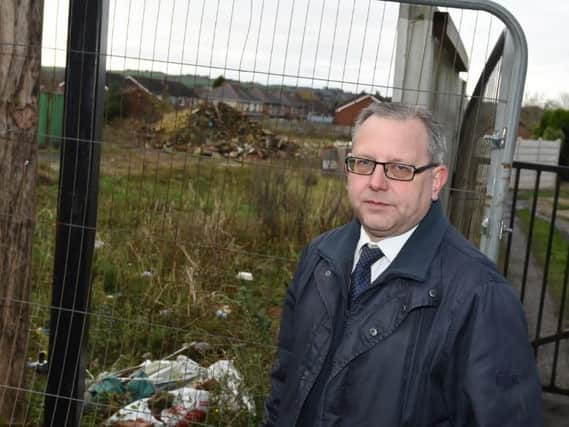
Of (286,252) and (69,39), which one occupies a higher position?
(69,39)

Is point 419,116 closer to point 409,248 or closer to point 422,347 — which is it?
point 409,248

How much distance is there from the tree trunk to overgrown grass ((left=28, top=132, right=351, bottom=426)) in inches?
16.0

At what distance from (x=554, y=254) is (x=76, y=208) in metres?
8.34

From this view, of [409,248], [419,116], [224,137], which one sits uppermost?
[419,116]

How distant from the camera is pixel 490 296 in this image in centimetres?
190

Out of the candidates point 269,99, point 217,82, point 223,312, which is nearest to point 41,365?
point 223,312

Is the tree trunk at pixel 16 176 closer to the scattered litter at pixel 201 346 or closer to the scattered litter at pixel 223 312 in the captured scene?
the scattered litter at pixel 201 346

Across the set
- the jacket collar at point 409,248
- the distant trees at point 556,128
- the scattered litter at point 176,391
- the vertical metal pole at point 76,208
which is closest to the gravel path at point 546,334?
the scattered litter at point 176,391

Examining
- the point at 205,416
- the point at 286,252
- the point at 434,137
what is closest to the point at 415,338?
the point at 434,137

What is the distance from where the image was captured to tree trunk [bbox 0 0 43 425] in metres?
3.58

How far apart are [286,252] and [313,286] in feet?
7.28

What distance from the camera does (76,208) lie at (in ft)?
11.8

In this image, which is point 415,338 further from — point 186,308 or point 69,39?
point 186,308

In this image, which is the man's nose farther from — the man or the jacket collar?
the jacket collar
